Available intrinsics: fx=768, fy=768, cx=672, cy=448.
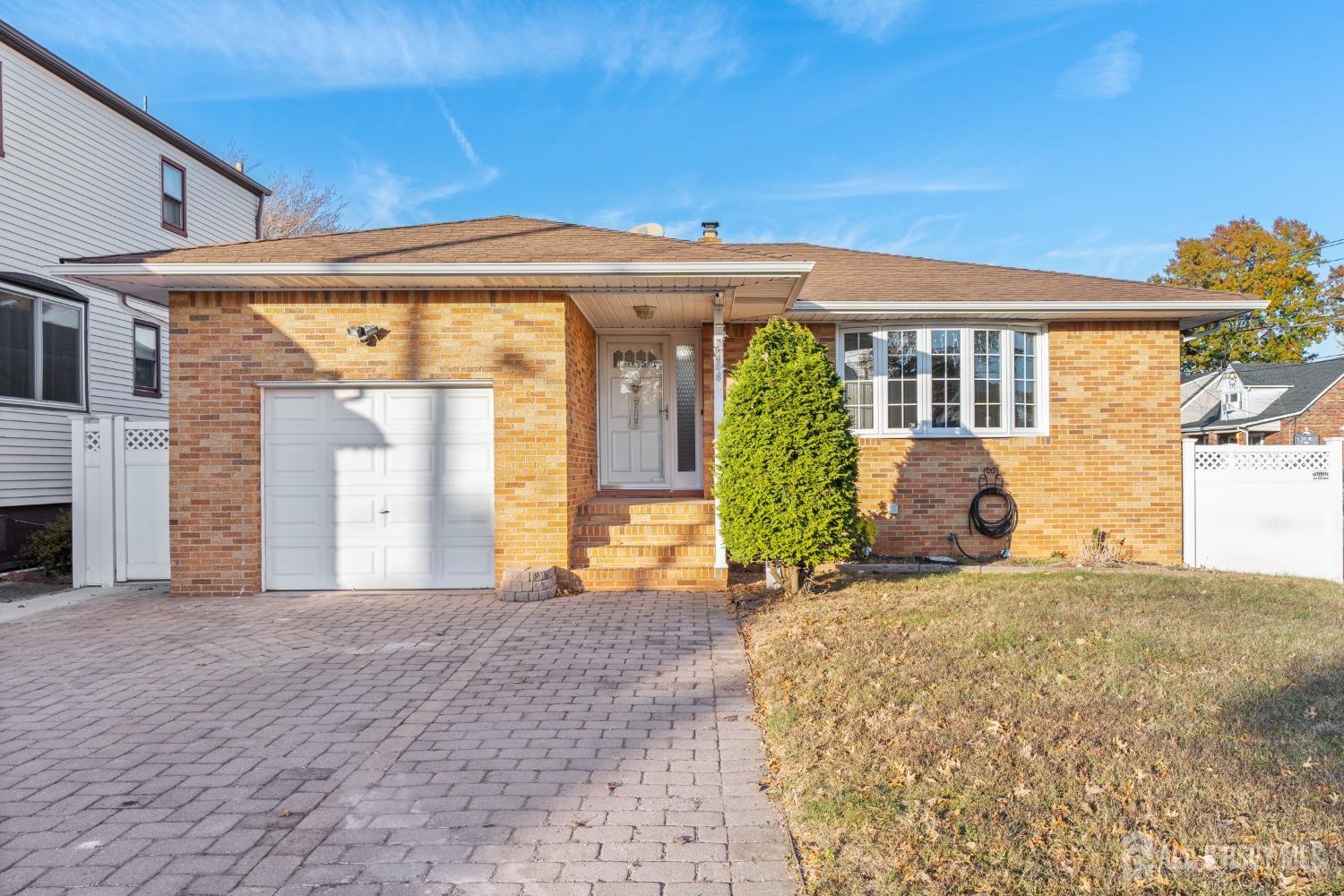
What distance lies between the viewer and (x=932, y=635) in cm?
559

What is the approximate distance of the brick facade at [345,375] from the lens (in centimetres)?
790

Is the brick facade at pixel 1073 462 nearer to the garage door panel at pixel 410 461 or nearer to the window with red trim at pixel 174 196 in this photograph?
the garage door panel at pixel 410 461

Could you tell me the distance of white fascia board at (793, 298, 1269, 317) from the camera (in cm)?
893

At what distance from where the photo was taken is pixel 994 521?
31.2ft

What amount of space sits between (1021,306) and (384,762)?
27.2 ft

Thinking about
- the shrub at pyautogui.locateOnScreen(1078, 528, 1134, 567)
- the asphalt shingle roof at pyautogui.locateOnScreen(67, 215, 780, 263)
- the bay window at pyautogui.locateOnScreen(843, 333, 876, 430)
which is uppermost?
the asphalt shingle roof at pyautogui.locateOnScreen(67, 215, 780, 263)

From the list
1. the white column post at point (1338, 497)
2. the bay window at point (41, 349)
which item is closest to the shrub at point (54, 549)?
the bay window at point (41, 349)

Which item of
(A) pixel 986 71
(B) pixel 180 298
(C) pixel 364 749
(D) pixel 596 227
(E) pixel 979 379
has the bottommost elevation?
(C) pixel 364 749

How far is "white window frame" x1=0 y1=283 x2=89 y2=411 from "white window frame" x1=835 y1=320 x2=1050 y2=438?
1112cm

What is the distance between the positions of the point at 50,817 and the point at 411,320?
18.3ft

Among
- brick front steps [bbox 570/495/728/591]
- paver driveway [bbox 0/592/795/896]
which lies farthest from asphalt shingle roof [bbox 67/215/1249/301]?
paver driveway [bbox 0/592/795/896]

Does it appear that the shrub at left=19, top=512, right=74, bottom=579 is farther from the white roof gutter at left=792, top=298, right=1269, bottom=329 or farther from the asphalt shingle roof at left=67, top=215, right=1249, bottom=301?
the white roof gutter at left=792, top=298, right=1269, bottom=329

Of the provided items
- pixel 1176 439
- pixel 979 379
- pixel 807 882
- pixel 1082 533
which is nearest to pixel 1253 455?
pixel 1176 439

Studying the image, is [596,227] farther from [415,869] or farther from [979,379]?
[415,869]
